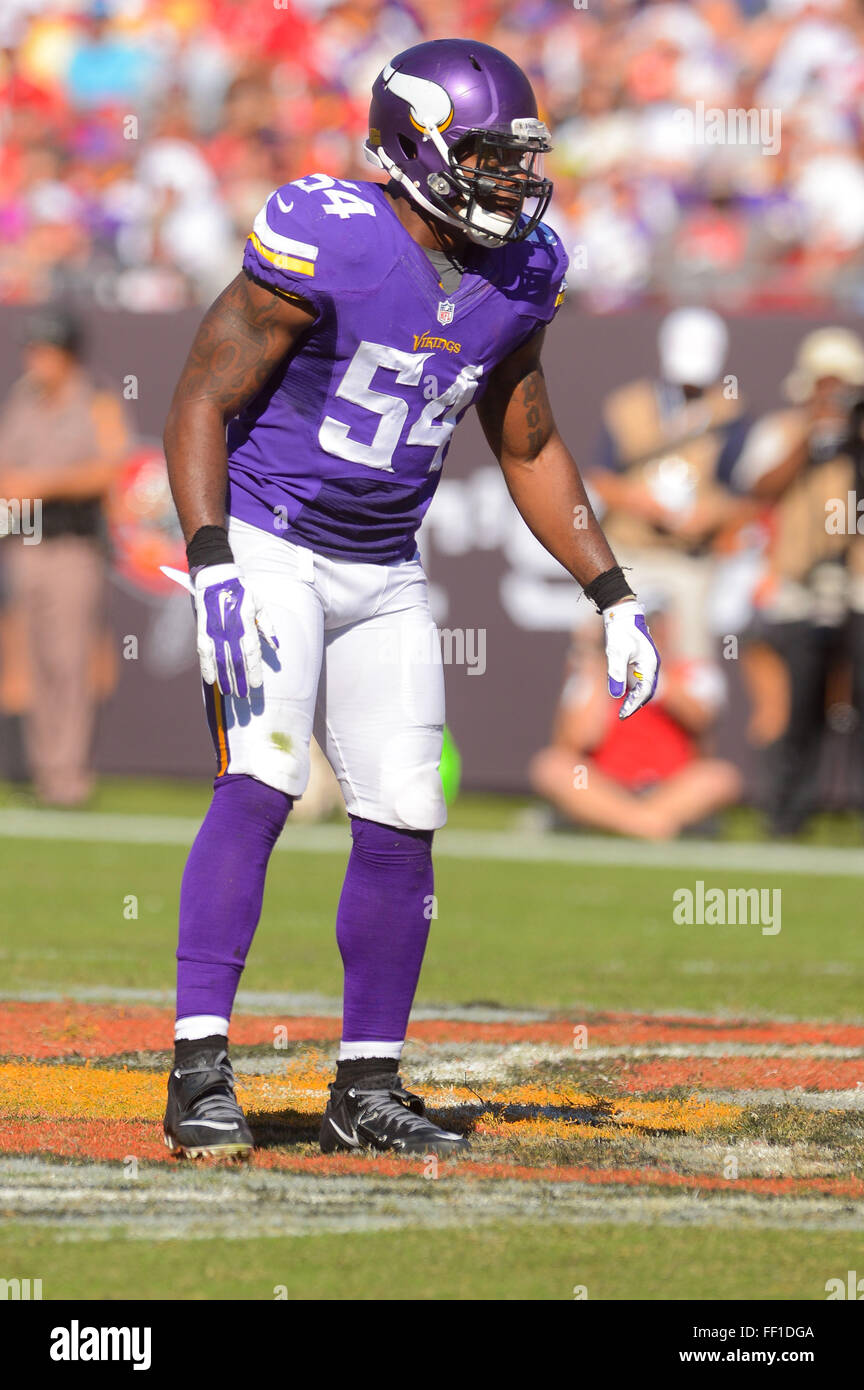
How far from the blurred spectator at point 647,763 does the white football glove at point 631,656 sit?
660cm

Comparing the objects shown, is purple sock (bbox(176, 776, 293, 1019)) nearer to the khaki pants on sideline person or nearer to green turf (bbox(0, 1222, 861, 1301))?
green turf (bbox(0, 1222, 861, 1301))

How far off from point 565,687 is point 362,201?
7804 millimetres

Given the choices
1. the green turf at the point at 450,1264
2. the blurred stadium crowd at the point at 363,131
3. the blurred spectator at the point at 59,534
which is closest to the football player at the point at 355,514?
the green turf at the point at 450,1264

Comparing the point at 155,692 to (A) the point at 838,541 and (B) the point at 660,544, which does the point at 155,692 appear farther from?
(A) the point at 838,541

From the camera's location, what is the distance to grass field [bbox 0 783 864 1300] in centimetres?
318

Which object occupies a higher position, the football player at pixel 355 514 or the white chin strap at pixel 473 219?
the white chin strap at pixel 473 219

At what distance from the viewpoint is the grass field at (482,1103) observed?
318 cm

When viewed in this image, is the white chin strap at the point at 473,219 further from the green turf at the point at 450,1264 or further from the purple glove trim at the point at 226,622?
the green turf at the point at 450,1264

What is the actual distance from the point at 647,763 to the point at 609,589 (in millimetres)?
6749

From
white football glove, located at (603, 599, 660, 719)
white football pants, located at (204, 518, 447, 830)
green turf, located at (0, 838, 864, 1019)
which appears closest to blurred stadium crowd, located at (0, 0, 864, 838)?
green turf, located at (0, 838, 864, 1019)

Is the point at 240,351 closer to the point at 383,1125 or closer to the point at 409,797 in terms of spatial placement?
the point at 409,797

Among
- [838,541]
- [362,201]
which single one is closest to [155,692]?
[838,541]

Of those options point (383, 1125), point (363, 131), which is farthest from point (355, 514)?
point (363, 131)
